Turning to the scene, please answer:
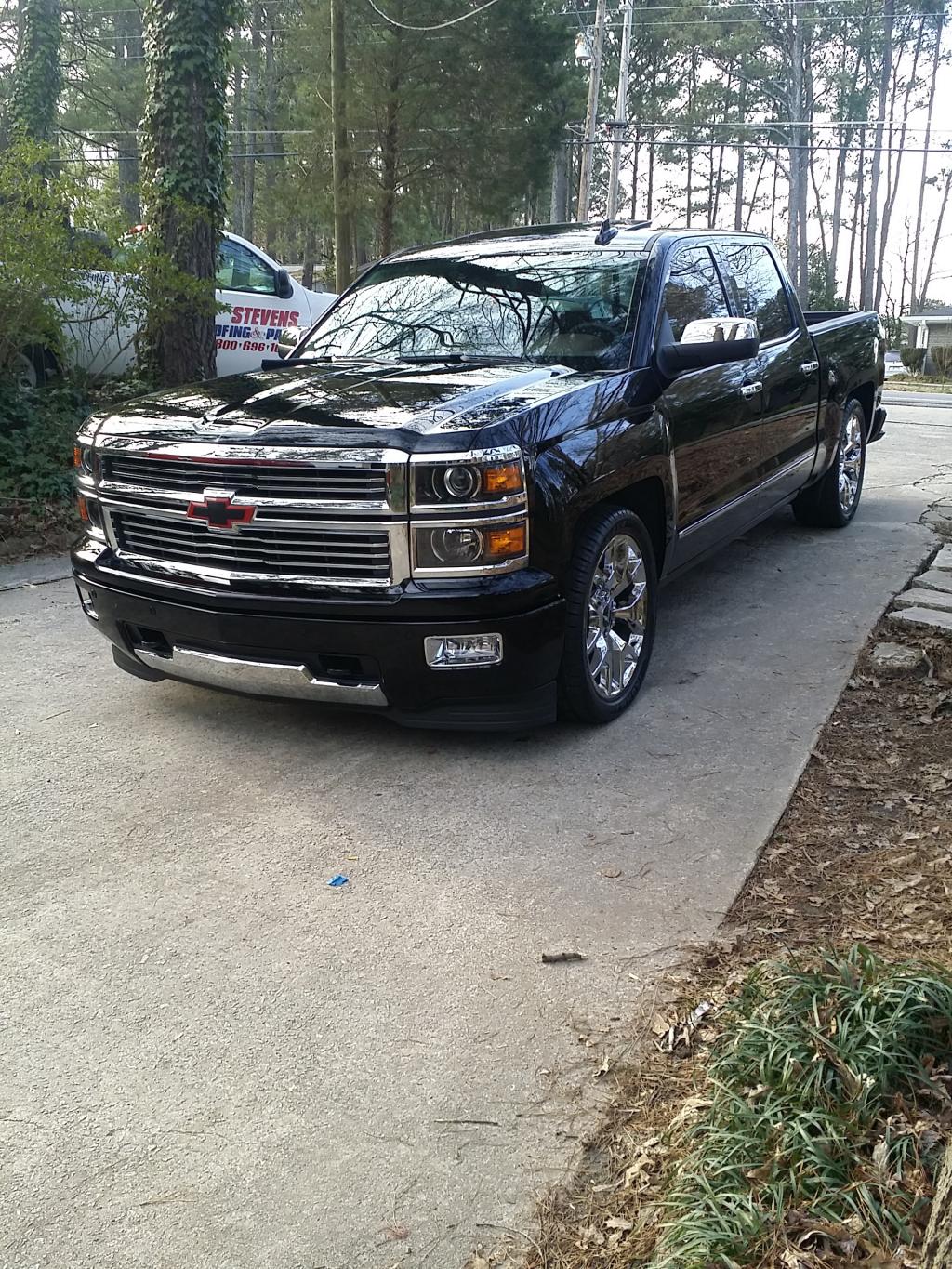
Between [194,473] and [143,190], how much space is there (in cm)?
687

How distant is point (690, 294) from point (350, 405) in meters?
2.11

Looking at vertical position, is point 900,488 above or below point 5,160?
below

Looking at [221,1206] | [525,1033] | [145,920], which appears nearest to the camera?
[221,1206]

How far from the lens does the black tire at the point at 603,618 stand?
4.19 metres

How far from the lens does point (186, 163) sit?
9.96 meters

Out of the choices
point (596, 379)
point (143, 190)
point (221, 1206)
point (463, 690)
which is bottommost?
point (221, 1206)

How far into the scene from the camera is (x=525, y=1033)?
2.71 m

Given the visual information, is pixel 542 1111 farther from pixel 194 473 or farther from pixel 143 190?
pixel 143 190

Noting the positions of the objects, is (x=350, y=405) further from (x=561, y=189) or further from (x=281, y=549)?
(x=561, y=189)

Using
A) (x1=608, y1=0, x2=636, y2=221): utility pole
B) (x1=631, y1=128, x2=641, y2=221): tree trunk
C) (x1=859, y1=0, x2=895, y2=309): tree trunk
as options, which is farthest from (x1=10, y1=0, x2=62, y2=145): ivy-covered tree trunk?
(x1=631, y1=128, x2=641, y2=221): tree trunk

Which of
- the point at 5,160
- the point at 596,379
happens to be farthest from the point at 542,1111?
the point at 5,160

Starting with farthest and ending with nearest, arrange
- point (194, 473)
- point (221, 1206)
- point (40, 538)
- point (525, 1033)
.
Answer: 1. point (40, 538)
2. point (194, 473)
3. point (525, 1033)
4. point (221, 1206)

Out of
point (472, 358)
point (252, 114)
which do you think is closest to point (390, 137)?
point (252, 114)

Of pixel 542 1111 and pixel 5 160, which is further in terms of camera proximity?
pixel 5 160
